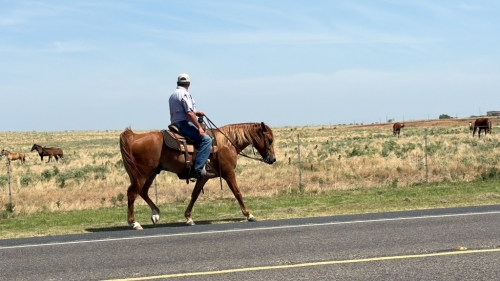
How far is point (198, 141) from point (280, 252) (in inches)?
169

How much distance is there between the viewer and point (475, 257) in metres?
7.65

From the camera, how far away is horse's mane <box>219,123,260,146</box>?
1298 centimetres

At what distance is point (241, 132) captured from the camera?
1309 centimetres

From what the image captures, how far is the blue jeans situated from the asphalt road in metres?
1.27

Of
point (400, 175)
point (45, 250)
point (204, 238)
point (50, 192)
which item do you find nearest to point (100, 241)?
point (45, 250)

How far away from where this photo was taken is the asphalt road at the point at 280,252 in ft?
23.7

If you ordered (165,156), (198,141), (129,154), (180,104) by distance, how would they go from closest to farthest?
(129,154) → (180,104) → (165,156) → (198,141)

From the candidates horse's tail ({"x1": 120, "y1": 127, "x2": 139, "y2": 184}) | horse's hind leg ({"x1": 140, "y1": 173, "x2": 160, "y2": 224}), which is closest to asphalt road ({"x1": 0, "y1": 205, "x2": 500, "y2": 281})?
horse's hind leg ({"x1": 140, "y1": 173, "x2": 160, "y2": 224})

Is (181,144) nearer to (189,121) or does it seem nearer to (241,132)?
(189,121)

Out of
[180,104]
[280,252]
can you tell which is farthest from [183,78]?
A: [280,252]

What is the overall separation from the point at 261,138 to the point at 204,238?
372cm

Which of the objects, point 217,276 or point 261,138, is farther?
point 261,138

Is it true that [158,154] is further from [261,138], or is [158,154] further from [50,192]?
[50,192]

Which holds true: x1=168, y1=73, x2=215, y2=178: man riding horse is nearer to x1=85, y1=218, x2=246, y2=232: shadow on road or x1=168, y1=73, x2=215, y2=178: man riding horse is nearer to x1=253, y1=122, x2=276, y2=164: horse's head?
x1=85, y1=218, x2=246, y2=232: shadow on road
